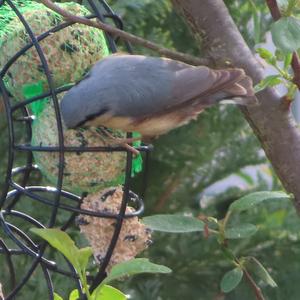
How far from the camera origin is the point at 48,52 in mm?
1017

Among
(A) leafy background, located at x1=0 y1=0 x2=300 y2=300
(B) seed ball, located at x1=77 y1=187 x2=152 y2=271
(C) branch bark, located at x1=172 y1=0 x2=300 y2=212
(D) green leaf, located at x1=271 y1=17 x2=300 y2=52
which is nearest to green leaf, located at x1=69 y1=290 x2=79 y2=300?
(B) seed ball, located at x1=77 y1=187 x2=152 y2=271

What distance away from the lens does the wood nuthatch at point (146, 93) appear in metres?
0.93

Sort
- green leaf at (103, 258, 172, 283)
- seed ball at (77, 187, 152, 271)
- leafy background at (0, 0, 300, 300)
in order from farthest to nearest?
leafy background at (0, 0, 300, 300), seed ball at (77, 187, 152, 271), green leaf at (103, 258, 172, 283)

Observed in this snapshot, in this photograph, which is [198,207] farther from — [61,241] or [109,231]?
[61,241]

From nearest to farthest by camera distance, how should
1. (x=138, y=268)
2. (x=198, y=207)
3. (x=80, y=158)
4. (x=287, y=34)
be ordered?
1. (x=138, y=268)
2. (x=287, y=34)
3. (x=80, y=158)
4. (x=198, y=207)

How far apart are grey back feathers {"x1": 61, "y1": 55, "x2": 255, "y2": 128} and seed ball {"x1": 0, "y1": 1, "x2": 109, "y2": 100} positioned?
0.07 metres

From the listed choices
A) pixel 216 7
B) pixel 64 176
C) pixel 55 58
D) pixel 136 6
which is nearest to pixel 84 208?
pixel 64 176

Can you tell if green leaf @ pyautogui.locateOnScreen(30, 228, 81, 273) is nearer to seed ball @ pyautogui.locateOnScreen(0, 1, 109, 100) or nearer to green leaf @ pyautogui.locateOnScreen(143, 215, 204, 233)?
green leaf @ pyautogui.locateOnScreen(143, 215, 204, 233)

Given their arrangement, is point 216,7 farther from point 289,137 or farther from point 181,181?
point 181,181

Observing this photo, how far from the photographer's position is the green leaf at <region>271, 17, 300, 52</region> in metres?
0.88

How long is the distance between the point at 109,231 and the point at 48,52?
0.25 m

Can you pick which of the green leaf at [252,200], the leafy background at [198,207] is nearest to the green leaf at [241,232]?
the green leaf at [252,200]

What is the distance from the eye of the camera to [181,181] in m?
2.00

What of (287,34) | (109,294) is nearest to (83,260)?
(109,294)
